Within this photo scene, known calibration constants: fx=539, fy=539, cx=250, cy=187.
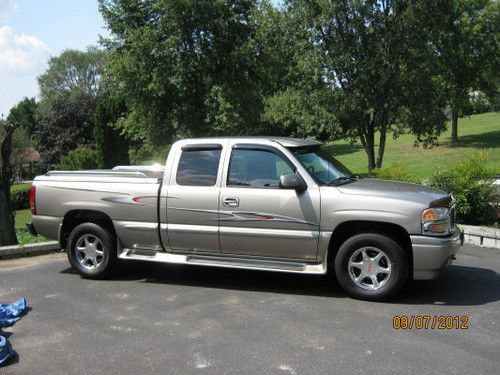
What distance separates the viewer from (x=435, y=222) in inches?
221

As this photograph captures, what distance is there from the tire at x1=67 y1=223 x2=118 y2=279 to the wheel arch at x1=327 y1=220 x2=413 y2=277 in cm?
281

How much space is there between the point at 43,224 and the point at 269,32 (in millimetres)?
12488

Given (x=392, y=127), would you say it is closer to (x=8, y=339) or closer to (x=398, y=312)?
(x=398, y=312)

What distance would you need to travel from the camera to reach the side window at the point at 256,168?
619 cm

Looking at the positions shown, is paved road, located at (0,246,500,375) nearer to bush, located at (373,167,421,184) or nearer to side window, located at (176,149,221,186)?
side window, located at (176,149,221,186)

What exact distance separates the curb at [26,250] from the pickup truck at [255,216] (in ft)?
4.51

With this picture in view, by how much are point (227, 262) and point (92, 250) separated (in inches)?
75.5

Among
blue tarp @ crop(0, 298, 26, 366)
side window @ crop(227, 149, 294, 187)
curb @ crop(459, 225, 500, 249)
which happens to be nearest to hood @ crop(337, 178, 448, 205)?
side window @ crop(227, 149, 294, 187)

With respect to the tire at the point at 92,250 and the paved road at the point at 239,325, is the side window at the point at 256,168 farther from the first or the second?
the tire at the point at 92,250

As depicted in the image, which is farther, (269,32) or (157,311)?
(269,32)

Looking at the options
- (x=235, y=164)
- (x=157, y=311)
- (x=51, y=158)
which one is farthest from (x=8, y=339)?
(x=51, y=158)

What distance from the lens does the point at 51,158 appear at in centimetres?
4984

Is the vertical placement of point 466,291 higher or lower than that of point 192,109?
lower

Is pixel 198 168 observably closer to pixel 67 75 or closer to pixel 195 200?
pixel 195 200
